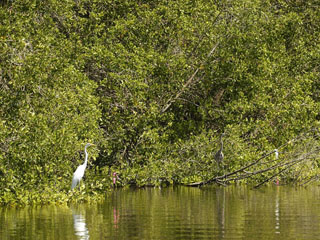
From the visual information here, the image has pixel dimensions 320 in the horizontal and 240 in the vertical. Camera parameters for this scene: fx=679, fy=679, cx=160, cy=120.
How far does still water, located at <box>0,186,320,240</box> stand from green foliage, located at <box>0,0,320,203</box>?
245 cm

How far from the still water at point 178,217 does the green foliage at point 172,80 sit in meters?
2.45

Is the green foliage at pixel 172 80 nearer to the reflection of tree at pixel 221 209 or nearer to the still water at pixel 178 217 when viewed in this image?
the reflection of tree at pixel 221 209

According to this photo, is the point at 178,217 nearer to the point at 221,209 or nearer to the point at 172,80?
the point at 221,209

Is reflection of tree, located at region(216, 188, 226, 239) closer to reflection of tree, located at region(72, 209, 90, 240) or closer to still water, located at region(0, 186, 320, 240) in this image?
still water, located at region(0, 186, 320, 240)

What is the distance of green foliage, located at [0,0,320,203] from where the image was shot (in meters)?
22.6

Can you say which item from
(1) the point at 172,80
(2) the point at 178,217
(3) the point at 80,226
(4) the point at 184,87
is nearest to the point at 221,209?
(2) the point at 178,217

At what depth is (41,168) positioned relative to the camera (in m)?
17.9

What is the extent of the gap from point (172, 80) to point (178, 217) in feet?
32.6

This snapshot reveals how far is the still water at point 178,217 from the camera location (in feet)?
40.4

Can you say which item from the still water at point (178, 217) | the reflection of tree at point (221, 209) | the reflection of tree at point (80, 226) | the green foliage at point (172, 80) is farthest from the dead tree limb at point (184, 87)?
the reflection of tree at point (80, 226)

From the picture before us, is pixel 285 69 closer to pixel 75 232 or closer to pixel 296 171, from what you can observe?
pixel 296 171

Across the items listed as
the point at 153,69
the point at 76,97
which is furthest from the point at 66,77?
the point at 153,69

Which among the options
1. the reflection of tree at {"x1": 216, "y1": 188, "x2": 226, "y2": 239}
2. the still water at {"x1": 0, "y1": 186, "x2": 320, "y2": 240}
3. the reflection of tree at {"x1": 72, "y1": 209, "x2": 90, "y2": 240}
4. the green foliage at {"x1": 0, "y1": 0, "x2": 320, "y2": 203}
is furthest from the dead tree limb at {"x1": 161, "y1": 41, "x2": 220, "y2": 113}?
the reflection of tree at {"x1": 72, "y1": 209, "x2": 90, "y2": 240}

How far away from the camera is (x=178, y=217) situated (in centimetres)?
1480
